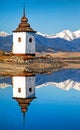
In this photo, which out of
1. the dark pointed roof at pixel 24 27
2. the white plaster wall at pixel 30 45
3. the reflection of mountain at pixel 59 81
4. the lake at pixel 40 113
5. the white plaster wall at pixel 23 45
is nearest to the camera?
the lake at pixel 40 113

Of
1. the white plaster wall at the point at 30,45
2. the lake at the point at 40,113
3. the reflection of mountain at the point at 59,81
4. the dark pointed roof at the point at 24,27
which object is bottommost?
the lake at the point at 40,113

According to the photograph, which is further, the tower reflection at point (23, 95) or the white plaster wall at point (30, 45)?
the white plaster wall at point (30, 45)

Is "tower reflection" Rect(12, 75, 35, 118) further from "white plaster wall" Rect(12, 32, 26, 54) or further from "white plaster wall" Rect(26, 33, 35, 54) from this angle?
"white plaster wall" Rect(26, 33, 35, 54)

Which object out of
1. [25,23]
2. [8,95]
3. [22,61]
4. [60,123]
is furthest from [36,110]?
[25,23]

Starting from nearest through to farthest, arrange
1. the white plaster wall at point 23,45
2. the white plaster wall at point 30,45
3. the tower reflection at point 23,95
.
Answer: the tower reflection at point 23,95, the white plaster wall at point 23,45, the white plaster wall at point 30,45

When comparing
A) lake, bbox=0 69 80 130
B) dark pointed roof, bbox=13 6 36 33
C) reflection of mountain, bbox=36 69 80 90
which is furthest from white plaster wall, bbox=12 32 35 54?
lake, bbox=0 69 80 130

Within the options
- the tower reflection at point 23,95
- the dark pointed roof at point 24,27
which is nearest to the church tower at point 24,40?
the dark pointed roof at point 24,27

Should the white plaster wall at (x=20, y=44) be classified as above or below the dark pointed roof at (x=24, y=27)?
below

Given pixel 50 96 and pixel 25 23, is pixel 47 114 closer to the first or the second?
pixel 50 96

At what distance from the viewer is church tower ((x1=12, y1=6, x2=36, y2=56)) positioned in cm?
5069

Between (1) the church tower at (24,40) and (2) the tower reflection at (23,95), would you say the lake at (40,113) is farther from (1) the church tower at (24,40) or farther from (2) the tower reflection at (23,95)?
A: (1) the church tower at (24,40)

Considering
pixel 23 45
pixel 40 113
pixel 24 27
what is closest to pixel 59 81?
pixel 23 45

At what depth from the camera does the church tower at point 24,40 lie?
5069cm

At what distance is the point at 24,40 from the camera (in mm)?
50625
